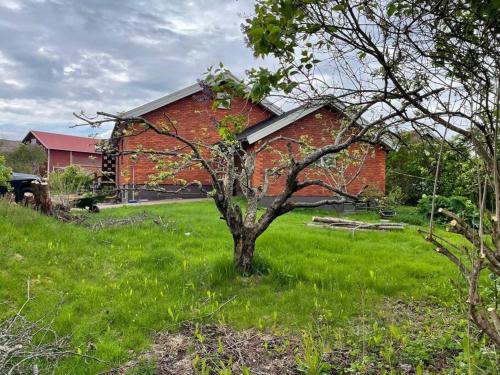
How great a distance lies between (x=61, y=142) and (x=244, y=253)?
1567 inches

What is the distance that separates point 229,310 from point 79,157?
4074 centimetres

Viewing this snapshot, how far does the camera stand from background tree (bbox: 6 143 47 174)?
3004 cm

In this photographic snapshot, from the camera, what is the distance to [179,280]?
18.2 feet

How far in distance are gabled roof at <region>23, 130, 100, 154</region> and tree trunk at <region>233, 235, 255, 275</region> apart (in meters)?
35.9

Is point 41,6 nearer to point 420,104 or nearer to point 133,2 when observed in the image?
point 133,2

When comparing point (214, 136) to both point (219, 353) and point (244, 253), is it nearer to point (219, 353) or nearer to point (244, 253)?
point (244, 253)

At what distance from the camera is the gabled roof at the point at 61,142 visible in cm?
3900

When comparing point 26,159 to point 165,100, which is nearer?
point 165,100

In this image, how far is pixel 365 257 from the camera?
22.9ft

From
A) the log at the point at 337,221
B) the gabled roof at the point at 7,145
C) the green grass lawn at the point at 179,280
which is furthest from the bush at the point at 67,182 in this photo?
the gabled roof at the point at 7,145

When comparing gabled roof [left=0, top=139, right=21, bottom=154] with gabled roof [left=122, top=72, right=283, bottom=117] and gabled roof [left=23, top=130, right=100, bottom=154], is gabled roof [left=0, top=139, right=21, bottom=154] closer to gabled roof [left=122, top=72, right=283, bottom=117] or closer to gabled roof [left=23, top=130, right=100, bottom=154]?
gabled roof [left=23, top=130, right=100, bottom=154]

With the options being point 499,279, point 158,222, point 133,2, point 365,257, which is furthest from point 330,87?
point 158,222

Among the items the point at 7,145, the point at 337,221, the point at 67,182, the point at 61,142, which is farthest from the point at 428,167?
the point at 61,142

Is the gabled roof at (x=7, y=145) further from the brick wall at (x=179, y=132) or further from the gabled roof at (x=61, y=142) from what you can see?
the brick wall at (x=179, y=132)
